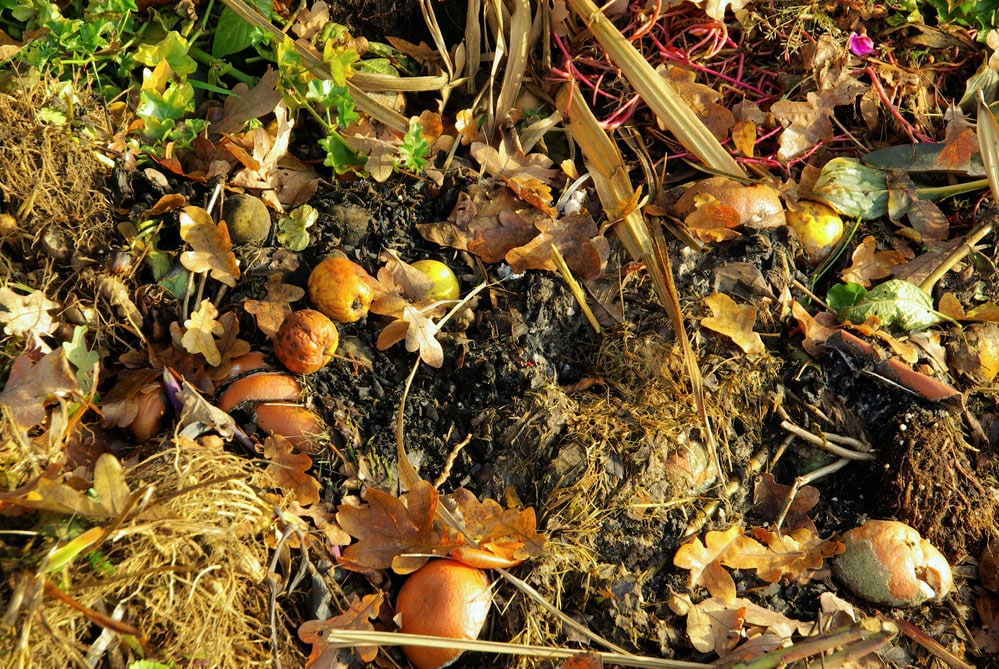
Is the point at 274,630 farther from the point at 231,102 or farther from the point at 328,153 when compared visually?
the point at 231,102

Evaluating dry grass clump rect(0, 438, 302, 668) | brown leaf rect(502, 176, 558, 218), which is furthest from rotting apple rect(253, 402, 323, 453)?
brown leaf rect(502, 176, 558, 218)

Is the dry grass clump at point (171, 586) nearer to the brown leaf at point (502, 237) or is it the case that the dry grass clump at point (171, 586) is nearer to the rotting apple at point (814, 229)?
the brown leaf at point (502, 237)

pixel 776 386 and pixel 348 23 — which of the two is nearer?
pixel 776 386

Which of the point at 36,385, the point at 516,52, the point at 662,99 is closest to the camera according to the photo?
the point at 36,385

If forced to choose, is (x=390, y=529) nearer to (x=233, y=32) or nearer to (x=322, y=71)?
(x=322, y=71)

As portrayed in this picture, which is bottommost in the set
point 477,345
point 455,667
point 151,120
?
point 455,667

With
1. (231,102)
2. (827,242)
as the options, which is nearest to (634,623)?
(827,242)

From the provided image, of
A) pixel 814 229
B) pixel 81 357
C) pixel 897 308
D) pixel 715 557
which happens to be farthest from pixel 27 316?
pixel 897 308
